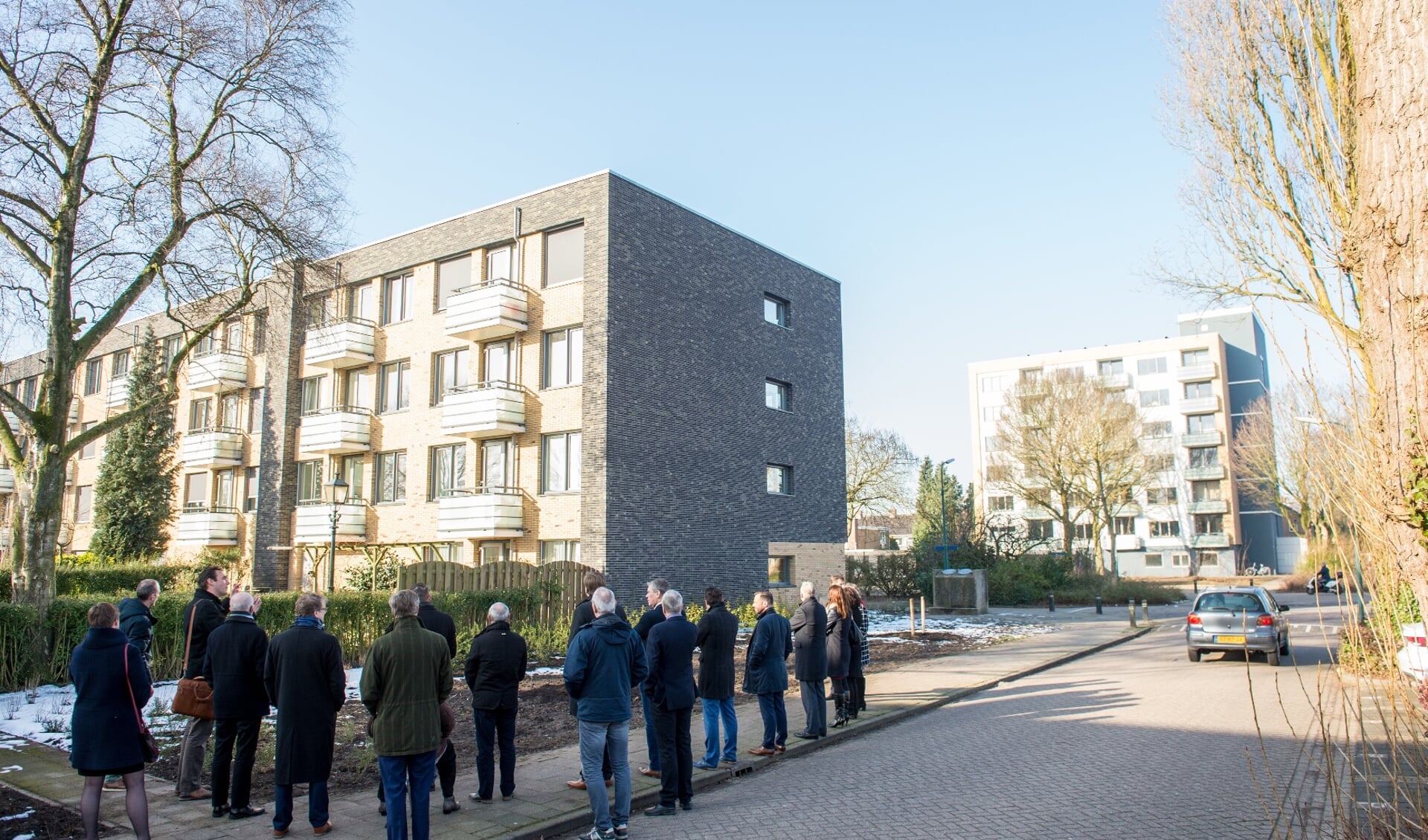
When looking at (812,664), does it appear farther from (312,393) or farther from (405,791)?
(312,393)

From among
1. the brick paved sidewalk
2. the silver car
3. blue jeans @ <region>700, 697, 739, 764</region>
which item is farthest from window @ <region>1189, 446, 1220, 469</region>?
blue jeans @ <region>700, 697, 739, 764</region>

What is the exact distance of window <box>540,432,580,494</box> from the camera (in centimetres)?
2456

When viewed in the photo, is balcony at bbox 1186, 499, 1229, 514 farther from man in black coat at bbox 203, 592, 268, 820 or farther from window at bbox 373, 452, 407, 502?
man in black coat at bbox 203, 592, 268, 820

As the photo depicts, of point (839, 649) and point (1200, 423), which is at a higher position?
point (1200, 423)

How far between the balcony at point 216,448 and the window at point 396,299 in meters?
9.50

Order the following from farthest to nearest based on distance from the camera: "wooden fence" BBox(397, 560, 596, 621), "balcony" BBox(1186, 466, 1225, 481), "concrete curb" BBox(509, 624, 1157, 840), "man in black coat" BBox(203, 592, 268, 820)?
"balcony" BBox(1186, 466, 1225, 481) → "wooden fence" BBox(397, 560, 596, 621) → "man in black coat" BBox(203, 592, 268, 820) → "concrete curb" BBox(509, 624, 1157, 840)

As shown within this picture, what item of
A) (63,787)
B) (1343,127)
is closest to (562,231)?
(63,787)

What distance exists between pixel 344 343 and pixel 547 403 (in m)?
8.34

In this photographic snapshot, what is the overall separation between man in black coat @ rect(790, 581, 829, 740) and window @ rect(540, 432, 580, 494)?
14.3m

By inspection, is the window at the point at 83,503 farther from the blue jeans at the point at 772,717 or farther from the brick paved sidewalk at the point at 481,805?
the blue jeans at the point at 772,717

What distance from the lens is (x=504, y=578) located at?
18.7 m

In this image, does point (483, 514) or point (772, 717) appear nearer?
point (772, 717)

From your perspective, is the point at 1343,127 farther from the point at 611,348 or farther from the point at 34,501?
the point at 611,348

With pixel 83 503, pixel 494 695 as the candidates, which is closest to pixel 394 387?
pixel 494 695
